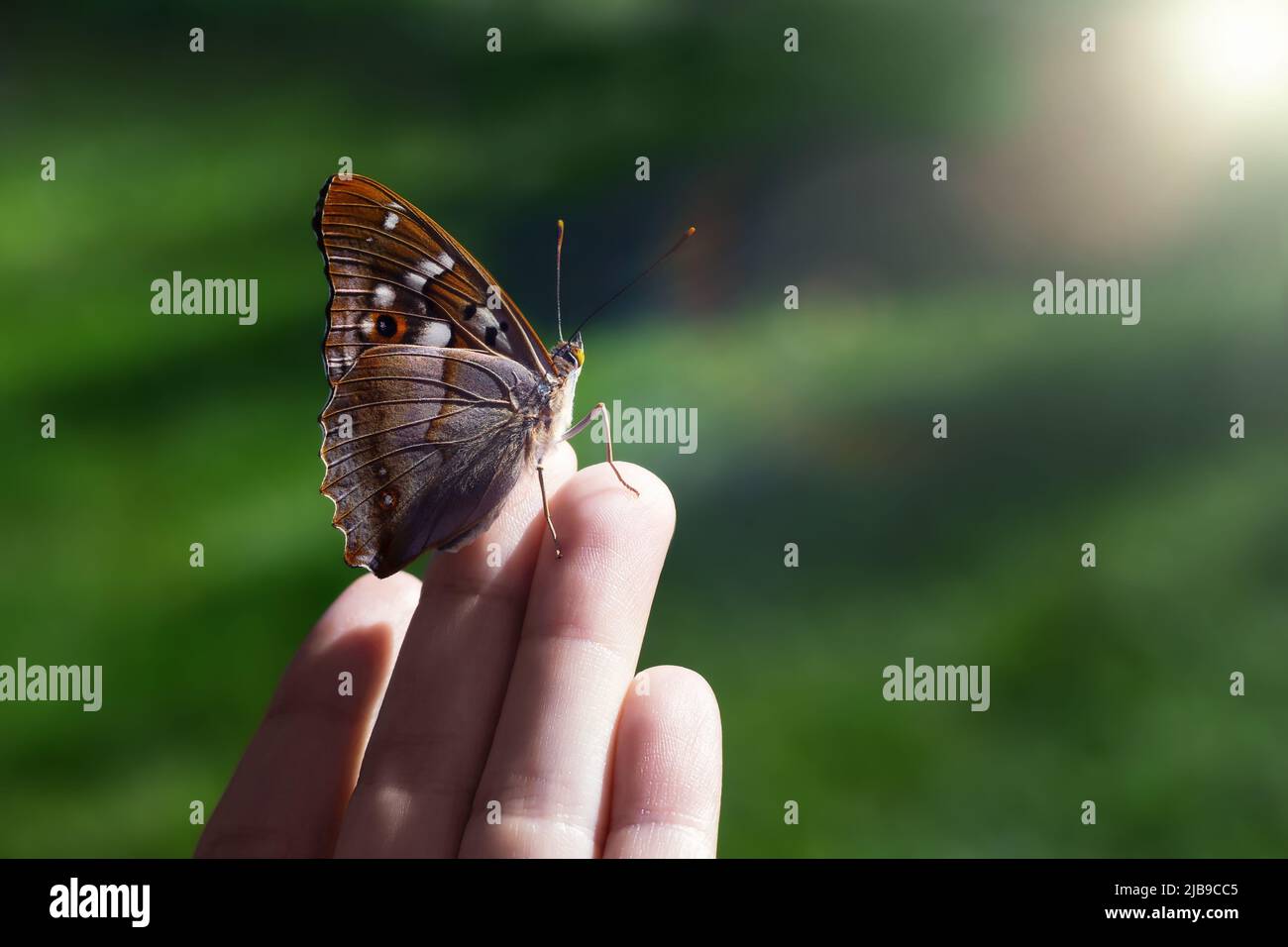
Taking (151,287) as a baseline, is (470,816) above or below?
below

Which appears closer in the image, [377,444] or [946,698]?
[377,444]

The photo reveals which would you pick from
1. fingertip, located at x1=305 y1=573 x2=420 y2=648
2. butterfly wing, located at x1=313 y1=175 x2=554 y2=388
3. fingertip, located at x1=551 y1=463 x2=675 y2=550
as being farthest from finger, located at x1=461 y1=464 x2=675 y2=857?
fingertip, located at x1=305 y1=573 x2=420 y2=648

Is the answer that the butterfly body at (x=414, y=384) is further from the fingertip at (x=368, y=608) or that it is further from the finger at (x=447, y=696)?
the fingertip at (x=368, y=608)

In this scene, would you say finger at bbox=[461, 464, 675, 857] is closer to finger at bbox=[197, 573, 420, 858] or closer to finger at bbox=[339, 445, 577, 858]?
finger at bbox=[339, 445, 577, 858]

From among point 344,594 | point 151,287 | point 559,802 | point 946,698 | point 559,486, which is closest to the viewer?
point 559,802

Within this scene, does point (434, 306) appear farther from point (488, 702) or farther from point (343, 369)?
point (488, 702)

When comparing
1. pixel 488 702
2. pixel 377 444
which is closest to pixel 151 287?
pixel 377 444

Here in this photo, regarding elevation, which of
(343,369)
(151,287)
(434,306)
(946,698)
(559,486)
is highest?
(151,287)
